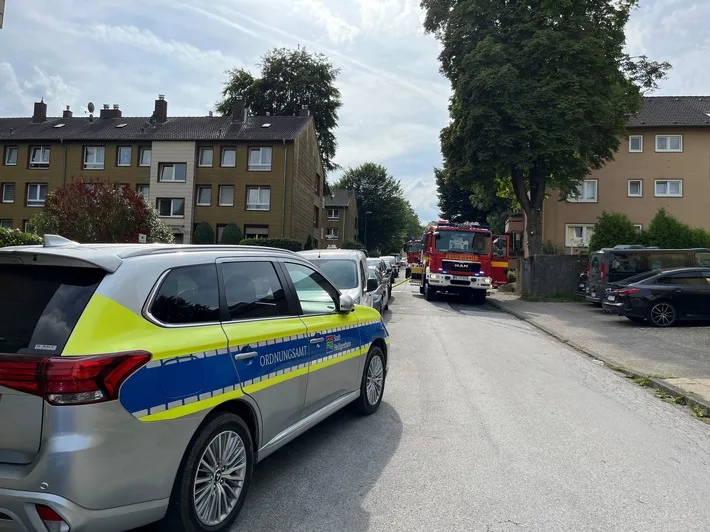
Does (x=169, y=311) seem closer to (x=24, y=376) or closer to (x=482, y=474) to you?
(x=24, y=376)

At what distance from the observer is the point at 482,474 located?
4.44 meters

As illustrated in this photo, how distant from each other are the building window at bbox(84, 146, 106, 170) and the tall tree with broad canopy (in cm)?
2689

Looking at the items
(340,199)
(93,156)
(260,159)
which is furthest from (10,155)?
(340,199)

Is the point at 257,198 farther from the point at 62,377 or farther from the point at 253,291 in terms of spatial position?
the point at 62,377

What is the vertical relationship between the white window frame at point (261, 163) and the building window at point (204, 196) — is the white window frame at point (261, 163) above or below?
above

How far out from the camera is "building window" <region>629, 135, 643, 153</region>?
121 ft

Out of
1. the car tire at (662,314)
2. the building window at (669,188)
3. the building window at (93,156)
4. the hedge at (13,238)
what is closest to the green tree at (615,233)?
the car tire at (662,314)

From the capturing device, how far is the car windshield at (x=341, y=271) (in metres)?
10.5

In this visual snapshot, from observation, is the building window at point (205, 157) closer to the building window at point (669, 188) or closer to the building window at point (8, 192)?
the building window at point (8, 192)

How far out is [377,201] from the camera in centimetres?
7756

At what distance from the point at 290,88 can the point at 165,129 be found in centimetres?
1171

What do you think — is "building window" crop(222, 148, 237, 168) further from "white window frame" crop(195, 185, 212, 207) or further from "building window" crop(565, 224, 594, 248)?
"building window" crop(565, 224, 594, 248)

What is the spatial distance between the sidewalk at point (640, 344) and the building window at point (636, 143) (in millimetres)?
21870

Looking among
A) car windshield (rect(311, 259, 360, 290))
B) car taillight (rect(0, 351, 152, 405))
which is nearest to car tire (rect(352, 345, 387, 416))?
car taillight (rect(0, 351, 152, 405))
